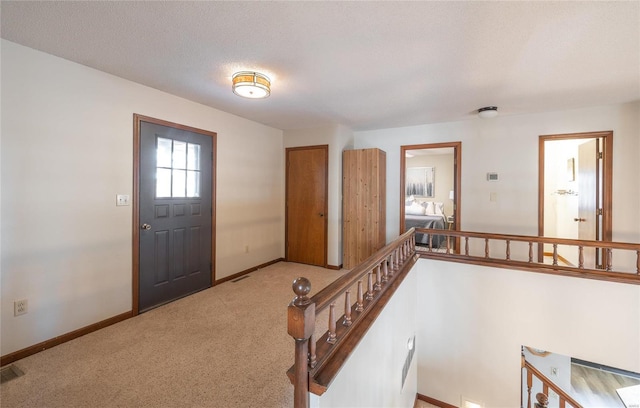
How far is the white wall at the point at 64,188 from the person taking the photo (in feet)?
6.36

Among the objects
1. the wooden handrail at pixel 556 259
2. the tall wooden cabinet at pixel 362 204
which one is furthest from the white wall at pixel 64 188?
the wooden handrail at pixel 556 259

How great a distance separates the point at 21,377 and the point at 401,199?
4421 millimetres

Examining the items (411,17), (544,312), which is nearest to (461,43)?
(411,17)

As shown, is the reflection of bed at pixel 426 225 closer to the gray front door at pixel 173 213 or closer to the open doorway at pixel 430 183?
the open doorway at pixel 430 183

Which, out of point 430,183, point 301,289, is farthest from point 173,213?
point 430,183

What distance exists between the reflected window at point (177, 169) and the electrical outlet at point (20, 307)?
4.19 feet

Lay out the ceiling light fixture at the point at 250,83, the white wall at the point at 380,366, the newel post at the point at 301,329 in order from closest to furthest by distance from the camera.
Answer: the newel post at the point at 301,329, the white wall at the point at 380,366, the ceiling light fixture at the point at 250,83

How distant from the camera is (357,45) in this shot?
76.4 inches

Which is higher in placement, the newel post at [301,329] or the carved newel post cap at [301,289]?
the carved newel post cap at [301,289]

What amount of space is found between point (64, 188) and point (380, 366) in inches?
113

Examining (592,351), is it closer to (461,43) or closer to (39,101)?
(461,43)

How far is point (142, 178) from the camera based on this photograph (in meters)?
2.70

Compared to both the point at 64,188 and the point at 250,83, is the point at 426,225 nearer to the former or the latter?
the point at 250,83

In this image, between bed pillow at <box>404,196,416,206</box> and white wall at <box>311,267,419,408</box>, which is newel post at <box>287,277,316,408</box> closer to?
white wall at <box>311,267,419,408</box>
